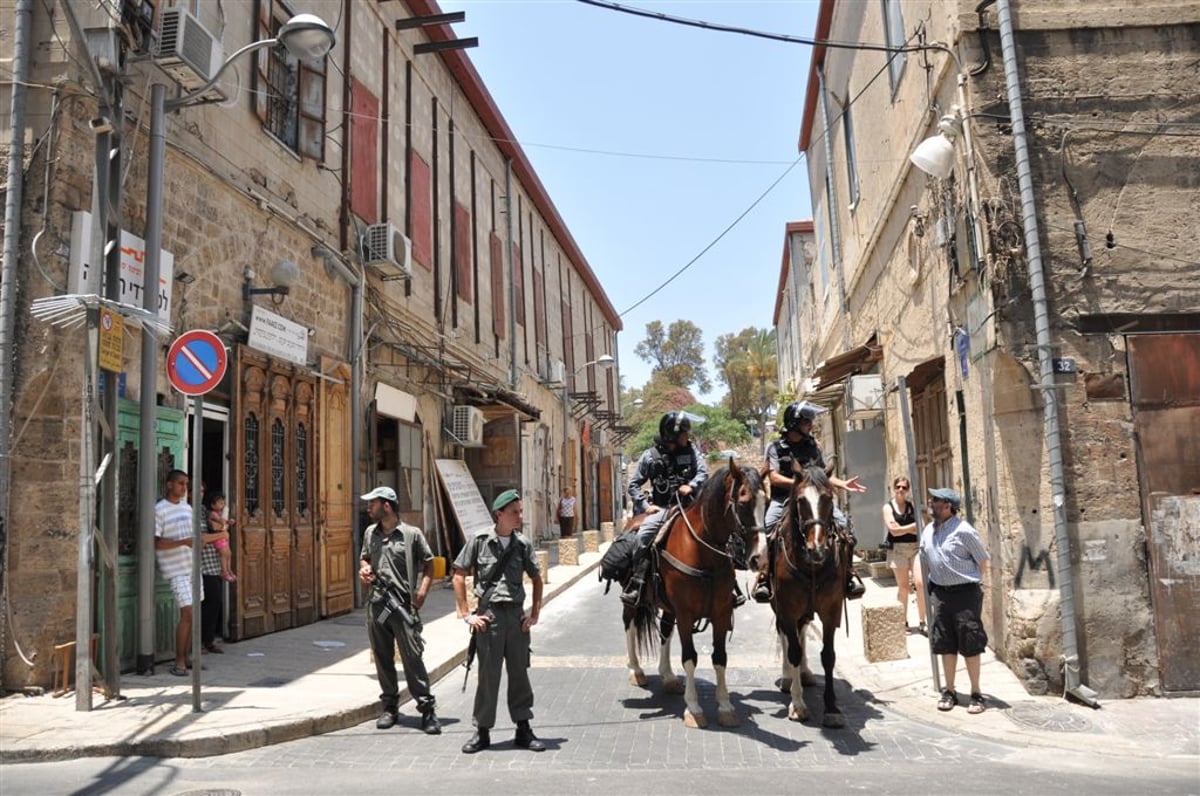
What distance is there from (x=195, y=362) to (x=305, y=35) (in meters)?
3.00

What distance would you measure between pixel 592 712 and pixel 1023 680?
12.2 ft

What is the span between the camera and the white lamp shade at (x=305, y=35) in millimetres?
7555

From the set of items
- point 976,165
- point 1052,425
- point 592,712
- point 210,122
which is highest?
point 210,122

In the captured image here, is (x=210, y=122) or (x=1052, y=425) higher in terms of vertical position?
(x=210, y=122)

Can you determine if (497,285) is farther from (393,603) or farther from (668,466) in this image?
(393,603)

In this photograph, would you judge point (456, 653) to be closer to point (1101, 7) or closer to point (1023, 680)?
point (1023, 680)

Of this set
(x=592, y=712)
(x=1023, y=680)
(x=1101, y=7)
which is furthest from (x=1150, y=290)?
(x=592, y=712)

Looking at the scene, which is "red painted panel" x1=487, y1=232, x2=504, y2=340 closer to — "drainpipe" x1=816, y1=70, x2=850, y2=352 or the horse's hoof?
"drainpipe" x1=816, y1=70, x2=850, y2=352

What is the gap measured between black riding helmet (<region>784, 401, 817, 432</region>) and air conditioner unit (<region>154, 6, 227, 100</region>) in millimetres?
6506

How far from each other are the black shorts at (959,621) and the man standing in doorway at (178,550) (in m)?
6.74

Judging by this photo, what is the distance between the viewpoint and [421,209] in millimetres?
16812

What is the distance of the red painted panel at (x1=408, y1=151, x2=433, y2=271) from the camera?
53.9 feet

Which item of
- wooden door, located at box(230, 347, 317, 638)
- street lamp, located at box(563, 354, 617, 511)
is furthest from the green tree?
wooden door, located at box(230, 347, 317, 638)

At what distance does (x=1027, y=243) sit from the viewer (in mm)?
7824
